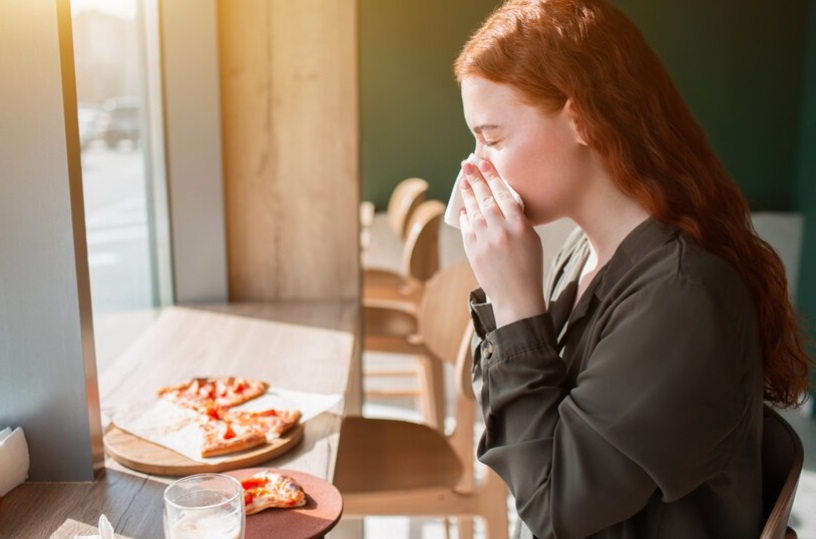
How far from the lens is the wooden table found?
1181mm

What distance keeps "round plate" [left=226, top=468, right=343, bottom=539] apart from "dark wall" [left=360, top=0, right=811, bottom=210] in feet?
10.8

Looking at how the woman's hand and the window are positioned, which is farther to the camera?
the window

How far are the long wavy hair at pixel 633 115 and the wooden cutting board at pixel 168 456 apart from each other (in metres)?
0.67

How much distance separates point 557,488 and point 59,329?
728 mm

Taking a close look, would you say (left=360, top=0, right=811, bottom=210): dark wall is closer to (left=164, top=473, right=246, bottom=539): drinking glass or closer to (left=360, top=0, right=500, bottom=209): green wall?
(left=360, top=0, right=500, bottom=209): green wall

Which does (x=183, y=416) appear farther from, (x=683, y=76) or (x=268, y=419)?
(x=683, y=76)

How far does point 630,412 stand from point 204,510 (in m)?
0.48

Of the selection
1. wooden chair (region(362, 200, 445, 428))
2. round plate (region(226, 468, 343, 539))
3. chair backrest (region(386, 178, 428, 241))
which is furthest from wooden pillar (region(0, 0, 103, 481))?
chair backrest (region(386, 178, 428, 241))

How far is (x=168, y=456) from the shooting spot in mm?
1341

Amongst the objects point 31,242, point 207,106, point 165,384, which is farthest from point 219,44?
point 31,242

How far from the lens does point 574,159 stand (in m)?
1.09

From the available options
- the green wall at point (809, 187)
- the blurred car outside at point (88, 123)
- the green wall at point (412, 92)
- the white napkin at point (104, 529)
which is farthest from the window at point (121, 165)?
the green wall at point (809, 187)

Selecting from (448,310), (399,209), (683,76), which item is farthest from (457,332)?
(683,76)

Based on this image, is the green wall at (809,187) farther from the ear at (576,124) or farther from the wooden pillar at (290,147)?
the ear at (576,124)
